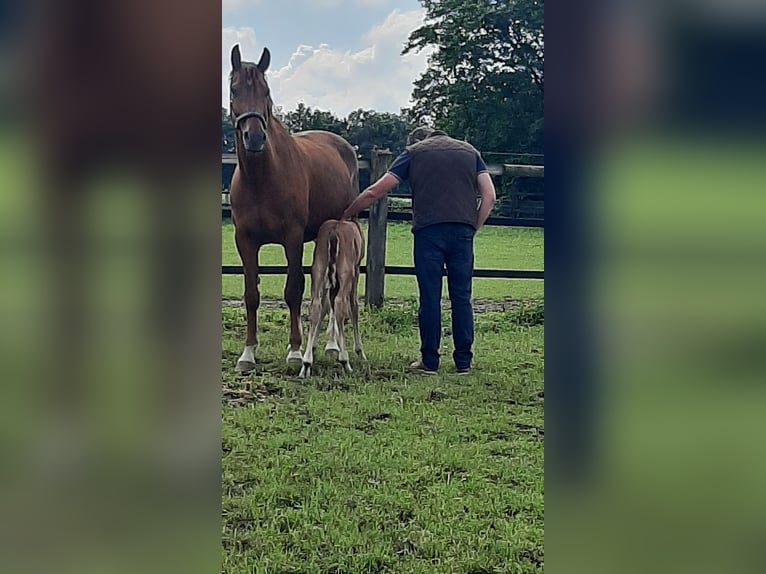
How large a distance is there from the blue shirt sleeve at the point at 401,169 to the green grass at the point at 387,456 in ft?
1.25

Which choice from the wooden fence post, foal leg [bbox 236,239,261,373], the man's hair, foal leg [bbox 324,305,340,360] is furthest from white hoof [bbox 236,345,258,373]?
the man's hair

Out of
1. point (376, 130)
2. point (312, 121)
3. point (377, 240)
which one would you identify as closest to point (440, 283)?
point (377, 240)

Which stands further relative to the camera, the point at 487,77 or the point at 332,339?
the point at 332,339

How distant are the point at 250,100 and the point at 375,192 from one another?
43cm

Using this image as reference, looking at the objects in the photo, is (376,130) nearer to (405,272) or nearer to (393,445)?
(405,272)

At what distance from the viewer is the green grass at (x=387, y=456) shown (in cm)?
180

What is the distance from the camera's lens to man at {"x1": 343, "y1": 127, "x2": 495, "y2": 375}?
2051 millimetres

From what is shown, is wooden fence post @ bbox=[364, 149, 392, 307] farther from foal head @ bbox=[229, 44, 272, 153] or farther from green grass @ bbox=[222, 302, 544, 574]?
foal head @ bbox=[229, 44, 272, 153]

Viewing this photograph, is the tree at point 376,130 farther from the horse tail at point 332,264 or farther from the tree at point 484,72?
the horse tail at point 332,264

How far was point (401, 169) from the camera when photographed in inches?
83.0

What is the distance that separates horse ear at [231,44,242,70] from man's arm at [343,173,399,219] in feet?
1.62
